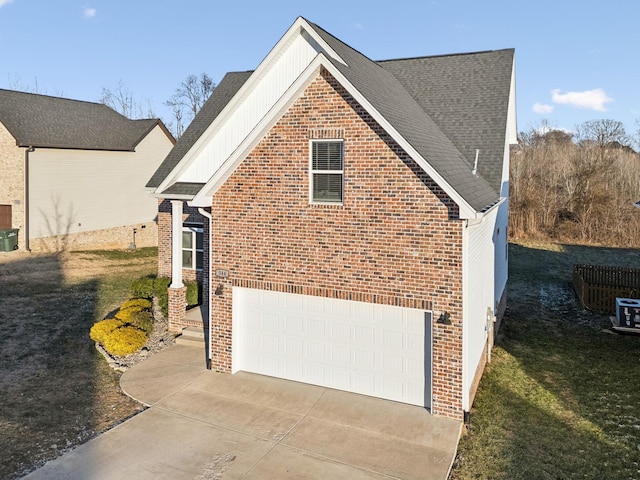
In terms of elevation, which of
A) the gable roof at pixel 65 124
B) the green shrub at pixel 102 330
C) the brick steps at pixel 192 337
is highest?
the gable roof at pixel 65 124

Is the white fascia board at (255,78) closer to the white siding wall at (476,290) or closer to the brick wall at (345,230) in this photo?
the brick wall at (345,230)

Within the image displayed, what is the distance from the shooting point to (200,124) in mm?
16141

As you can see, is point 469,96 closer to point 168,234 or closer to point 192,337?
point 168,234

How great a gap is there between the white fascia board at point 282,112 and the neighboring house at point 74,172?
20.3 meters

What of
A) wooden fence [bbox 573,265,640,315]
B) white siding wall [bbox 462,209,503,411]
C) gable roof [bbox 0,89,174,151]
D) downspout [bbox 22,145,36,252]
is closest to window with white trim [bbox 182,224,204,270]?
white siding wall [bbox 462,209,503,411]

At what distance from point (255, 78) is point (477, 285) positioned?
7.62m

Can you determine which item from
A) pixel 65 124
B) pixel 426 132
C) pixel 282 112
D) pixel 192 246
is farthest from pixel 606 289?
pixel 65 124

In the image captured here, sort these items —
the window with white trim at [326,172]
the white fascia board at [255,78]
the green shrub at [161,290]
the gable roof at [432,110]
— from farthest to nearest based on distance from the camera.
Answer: the green shrub at [161,290]
the white fascia board at [255,78]
the window with white trim at [326,172]
the gable roof at [432,110]

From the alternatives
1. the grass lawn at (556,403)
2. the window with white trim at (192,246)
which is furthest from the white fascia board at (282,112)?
the window with white trim at (192,246)

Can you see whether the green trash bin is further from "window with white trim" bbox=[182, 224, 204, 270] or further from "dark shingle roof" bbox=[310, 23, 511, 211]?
"dark shingle roof" bbox=[310, 23, 511, 211]

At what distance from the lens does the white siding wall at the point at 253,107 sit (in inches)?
476

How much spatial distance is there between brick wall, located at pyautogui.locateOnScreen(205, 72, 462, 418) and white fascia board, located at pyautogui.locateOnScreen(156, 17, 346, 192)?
281cm

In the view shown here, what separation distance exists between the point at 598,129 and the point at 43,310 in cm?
6608

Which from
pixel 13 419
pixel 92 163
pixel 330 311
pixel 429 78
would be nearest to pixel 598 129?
pixel 429 78
